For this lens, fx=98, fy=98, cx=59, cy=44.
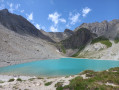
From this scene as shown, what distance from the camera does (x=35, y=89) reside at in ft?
46.6

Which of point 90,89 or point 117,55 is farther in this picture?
point 117,55

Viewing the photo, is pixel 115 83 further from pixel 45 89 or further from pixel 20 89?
pixel 20 89

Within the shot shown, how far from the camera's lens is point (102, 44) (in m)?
158

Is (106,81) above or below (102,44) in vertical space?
below

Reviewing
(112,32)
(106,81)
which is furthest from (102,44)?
(106,81)

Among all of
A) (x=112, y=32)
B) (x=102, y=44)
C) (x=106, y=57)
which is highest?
(x=112, y=32)

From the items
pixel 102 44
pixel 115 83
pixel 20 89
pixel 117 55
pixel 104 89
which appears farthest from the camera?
pixel 102 44

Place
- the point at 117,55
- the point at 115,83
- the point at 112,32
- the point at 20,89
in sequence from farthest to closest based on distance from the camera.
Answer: the point at 112,32 < the point at 117,55 < the point at 20,89 < the point at 115,83

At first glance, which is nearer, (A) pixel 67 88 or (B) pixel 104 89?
(B) pixel 104 89

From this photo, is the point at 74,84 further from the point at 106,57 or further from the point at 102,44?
the point at 102,44

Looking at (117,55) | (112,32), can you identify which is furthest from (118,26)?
(117,55)

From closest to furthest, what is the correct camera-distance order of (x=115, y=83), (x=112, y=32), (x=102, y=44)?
(x=115, y=83) < (x=102, y=44) < (x=112, y=32)

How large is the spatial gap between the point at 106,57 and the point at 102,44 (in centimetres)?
4370

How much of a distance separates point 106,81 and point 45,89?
846cm
